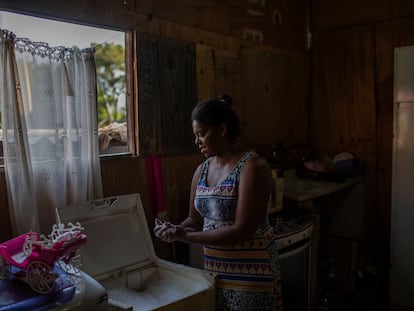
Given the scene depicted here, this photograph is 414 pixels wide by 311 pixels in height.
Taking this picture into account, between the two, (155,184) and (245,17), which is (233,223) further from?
(245,17)

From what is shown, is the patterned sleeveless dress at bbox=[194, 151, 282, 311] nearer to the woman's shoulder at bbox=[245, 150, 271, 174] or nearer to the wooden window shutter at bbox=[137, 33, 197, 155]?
the woman's shoulder at bbox=[245, 150, 271, 174]

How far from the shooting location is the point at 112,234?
1842 millimetres

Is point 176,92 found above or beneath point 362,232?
above

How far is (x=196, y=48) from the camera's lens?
7.99ft

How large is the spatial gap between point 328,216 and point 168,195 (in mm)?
1549

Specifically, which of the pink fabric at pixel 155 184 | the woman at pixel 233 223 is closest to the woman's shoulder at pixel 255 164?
the woman at pixel 233 223

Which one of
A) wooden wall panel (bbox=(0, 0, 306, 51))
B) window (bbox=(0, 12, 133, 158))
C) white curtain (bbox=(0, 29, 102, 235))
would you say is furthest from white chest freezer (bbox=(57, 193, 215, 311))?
wooden wall panel (bbox=(0, 0, 306, 51))

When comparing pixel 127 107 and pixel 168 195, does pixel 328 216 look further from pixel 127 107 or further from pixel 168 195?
pixel 127 107

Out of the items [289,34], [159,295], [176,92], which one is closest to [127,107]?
[176,92]

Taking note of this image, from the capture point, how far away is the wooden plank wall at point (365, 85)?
3.06m

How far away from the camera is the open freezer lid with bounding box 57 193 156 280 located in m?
1.72

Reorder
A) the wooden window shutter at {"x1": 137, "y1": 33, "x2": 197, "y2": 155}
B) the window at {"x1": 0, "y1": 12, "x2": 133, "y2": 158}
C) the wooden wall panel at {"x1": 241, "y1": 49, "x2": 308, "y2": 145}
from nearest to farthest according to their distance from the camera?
1. the window at {"x1": 0, "y1": 12, "x2": 133, "y2": 158}
2. the wooden window shutter at {"x1": 137, "y1": 33, "x2": 197, "y2": 155}
3. the wooden wall panel at {"x1": 241, "y1": 49, "x2": 308, "y2": 145}

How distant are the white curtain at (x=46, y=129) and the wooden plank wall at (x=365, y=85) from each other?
2134 millimetres

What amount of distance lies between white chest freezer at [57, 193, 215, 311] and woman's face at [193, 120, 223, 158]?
49 centimetres
